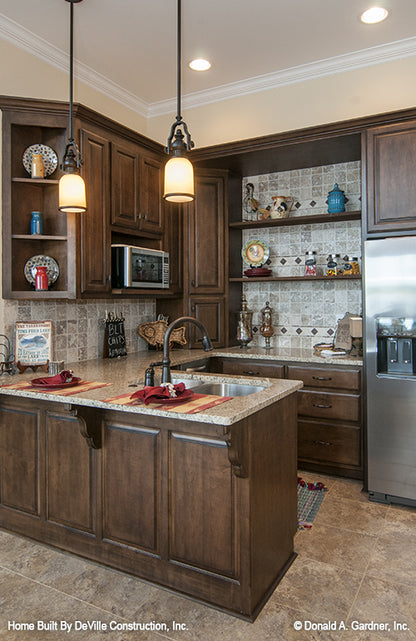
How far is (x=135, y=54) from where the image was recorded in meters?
3.46

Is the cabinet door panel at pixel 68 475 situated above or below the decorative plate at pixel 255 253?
below

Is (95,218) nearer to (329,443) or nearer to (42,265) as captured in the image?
(42,265)

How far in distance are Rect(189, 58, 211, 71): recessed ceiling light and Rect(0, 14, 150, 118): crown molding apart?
0.71m

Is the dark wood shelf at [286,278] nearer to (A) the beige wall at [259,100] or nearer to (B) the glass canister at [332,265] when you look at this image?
Answer: (B) the glass canister at [332,265]

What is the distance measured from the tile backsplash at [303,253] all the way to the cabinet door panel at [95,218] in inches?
61.3

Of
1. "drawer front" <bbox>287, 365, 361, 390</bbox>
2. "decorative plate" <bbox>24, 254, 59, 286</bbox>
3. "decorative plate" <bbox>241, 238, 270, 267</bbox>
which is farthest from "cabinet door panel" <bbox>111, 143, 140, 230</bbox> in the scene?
"drawer front" <bbox>287, 365, 361, 390</bbox>

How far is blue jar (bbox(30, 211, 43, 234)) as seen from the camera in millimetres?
2984

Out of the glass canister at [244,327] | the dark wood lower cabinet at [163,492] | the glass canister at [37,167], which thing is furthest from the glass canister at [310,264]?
the glass canister at [37,167]

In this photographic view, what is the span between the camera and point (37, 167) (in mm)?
2932

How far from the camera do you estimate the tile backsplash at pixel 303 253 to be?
392 cm

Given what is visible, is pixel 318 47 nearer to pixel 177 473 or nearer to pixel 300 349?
pixel 300 349

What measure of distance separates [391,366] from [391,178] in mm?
1255

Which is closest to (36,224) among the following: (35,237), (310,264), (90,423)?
(35,237)

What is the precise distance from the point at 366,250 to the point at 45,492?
246 cm
